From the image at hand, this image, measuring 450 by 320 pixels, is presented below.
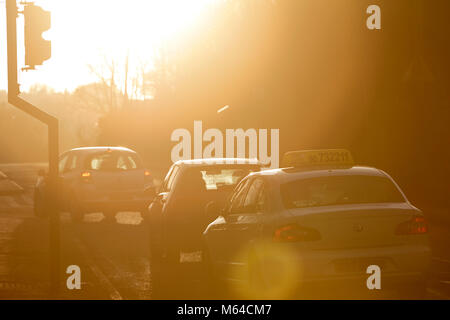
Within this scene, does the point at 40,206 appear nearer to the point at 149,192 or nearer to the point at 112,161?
the point at 112,161

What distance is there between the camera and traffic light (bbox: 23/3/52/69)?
11203mm

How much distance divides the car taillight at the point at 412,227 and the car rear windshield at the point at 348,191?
1.54 feet

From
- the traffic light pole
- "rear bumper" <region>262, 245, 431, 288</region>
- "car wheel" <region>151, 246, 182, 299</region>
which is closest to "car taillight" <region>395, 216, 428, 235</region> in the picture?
"rear bumper" <region>262, 245, 431, 288</region>

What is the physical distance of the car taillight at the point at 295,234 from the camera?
9070 millimetres

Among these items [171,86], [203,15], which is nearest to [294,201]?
[203,15]

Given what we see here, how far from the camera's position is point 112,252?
16.0 m

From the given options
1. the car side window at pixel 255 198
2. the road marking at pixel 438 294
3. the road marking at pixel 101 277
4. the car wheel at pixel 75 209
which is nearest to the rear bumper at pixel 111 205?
the car wheel at pixel 75 209

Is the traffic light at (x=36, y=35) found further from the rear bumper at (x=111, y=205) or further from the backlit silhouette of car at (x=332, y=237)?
the rear bumper at (x=111, y=205)

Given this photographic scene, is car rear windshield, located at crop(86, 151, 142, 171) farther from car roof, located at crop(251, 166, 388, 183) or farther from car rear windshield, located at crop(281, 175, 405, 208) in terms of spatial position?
car rear windshield, located at crop(281, 175, 405, 208)

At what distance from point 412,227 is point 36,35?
4.82 metres

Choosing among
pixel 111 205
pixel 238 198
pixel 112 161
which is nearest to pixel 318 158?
pixel 238 198

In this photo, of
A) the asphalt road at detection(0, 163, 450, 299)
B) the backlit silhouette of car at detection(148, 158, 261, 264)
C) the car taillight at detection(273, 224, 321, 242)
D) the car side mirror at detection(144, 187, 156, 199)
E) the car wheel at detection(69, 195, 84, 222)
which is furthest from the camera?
the car wheel at detection(69, 195, 84, 222)

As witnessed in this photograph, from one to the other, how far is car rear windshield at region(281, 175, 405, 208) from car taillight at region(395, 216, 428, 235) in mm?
468

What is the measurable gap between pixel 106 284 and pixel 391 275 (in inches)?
171
